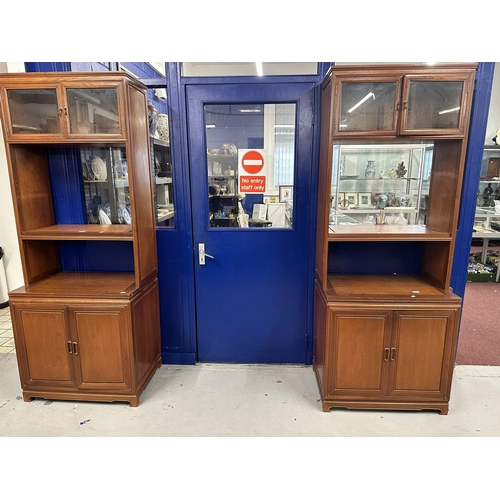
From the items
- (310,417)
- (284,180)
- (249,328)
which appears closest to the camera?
(310,417)

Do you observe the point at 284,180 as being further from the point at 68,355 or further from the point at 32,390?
the point at 32,390

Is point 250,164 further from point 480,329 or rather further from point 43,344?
point 480,329

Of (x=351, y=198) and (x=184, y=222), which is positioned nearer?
(x=184, y=222)

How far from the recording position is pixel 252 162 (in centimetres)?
262

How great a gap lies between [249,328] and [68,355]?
4.42 ft

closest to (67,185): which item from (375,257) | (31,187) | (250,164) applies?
(31,187)

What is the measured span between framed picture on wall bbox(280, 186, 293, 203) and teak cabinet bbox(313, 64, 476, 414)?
26 cm

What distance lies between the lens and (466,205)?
8.20ft

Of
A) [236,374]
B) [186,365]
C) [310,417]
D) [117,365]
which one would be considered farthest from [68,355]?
[310,417]

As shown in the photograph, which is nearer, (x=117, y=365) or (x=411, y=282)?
(x=117, y=365)

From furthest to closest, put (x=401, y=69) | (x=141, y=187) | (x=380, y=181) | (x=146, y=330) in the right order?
1. (x=380, y=181)
2. (x=146, y=330)
3. (x=141, y=187)
4. (x=401, y=69)

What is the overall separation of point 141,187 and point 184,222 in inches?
18.0

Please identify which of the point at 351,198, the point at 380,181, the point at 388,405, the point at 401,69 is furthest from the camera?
the point at 351,198

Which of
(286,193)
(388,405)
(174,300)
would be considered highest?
(286,193)
